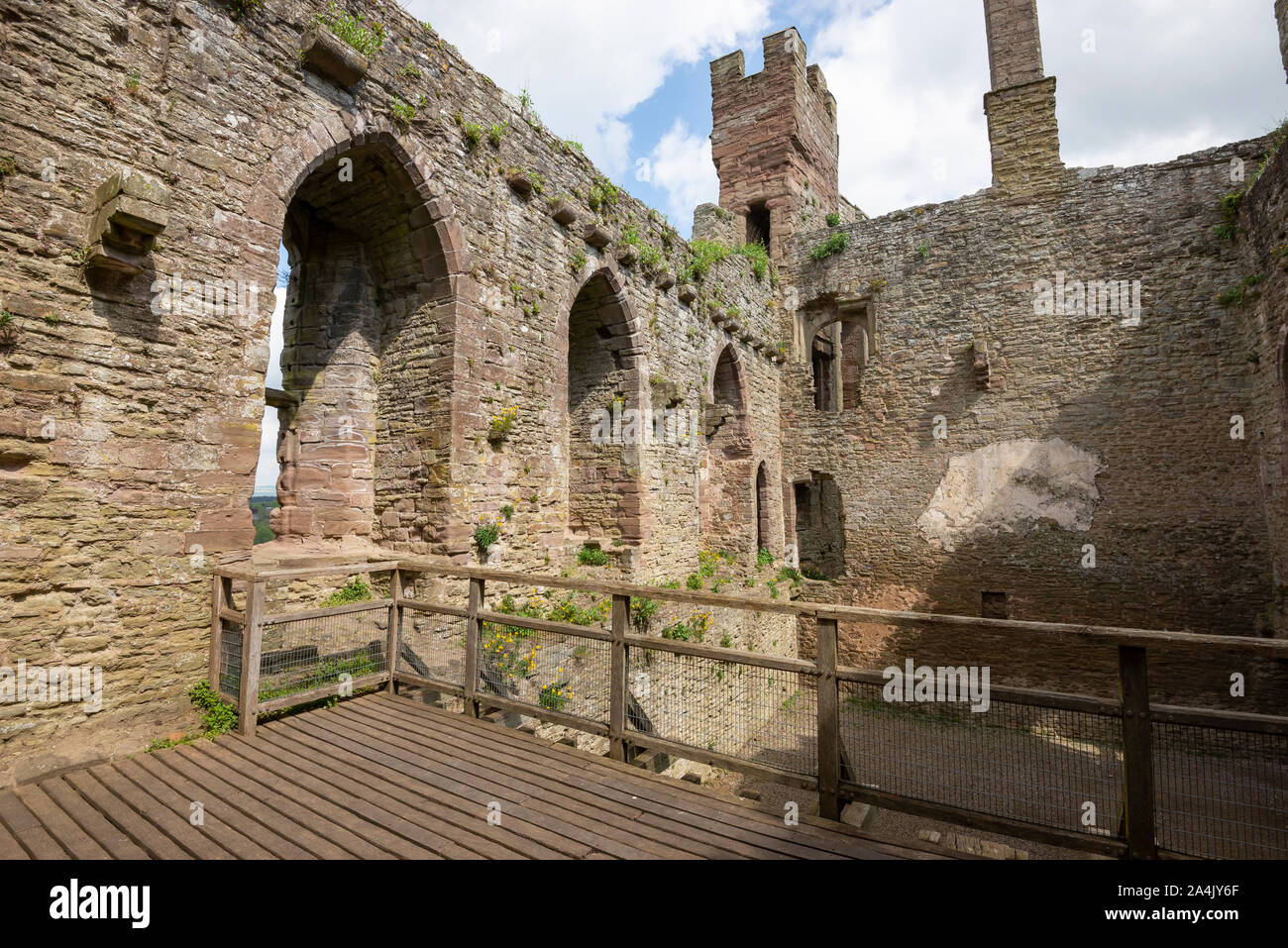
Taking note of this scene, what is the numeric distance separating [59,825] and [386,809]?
1.46 meters

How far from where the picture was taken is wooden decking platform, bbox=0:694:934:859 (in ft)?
9.37

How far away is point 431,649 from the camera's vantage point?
211 inches

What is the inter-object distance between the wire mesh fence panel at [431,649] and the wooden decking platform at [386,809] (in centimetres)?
106

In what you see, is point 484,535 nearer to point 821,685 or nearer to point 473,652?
point 473,652

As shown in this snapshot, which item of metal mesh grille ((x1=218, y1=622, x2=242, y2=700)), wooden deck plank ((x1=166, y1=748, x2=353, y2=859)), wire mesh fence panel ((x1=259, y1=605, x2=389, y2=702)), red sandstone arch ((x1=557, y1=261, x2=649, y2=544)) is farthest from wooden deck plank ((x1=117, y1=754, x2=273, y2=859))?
red sandstone arch ((x1=557, y1=261, x2=649, y2=544))

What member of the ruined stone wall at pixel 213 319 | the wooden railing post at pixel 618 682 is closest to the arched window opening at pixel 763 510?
the ruined stone wall at pixel 213 319

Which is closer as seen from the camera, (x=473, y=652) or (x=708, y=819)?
(x=708, y=819)

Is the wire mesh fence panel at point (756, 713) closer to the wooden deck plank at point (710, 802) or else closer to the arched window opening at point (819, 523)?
the wooden deck plank at point (710, 802)

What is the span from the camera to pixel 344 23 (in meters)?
5.69

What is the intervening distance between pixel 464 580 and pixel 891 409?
9558 mm

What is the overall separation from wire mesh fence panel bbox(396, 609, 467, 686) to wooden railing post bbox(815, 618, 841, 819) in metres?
2.80

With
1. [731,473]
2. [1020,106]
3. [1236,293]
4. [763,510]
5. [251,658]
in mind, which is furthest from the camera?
[763,510]

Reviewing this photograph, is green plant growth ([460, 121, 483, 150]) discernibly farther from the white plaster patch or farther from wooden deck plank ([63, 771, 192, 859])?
the white plaster patch

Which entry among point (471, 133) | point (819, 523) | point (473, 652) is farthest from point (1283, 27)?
point (473, 652)
